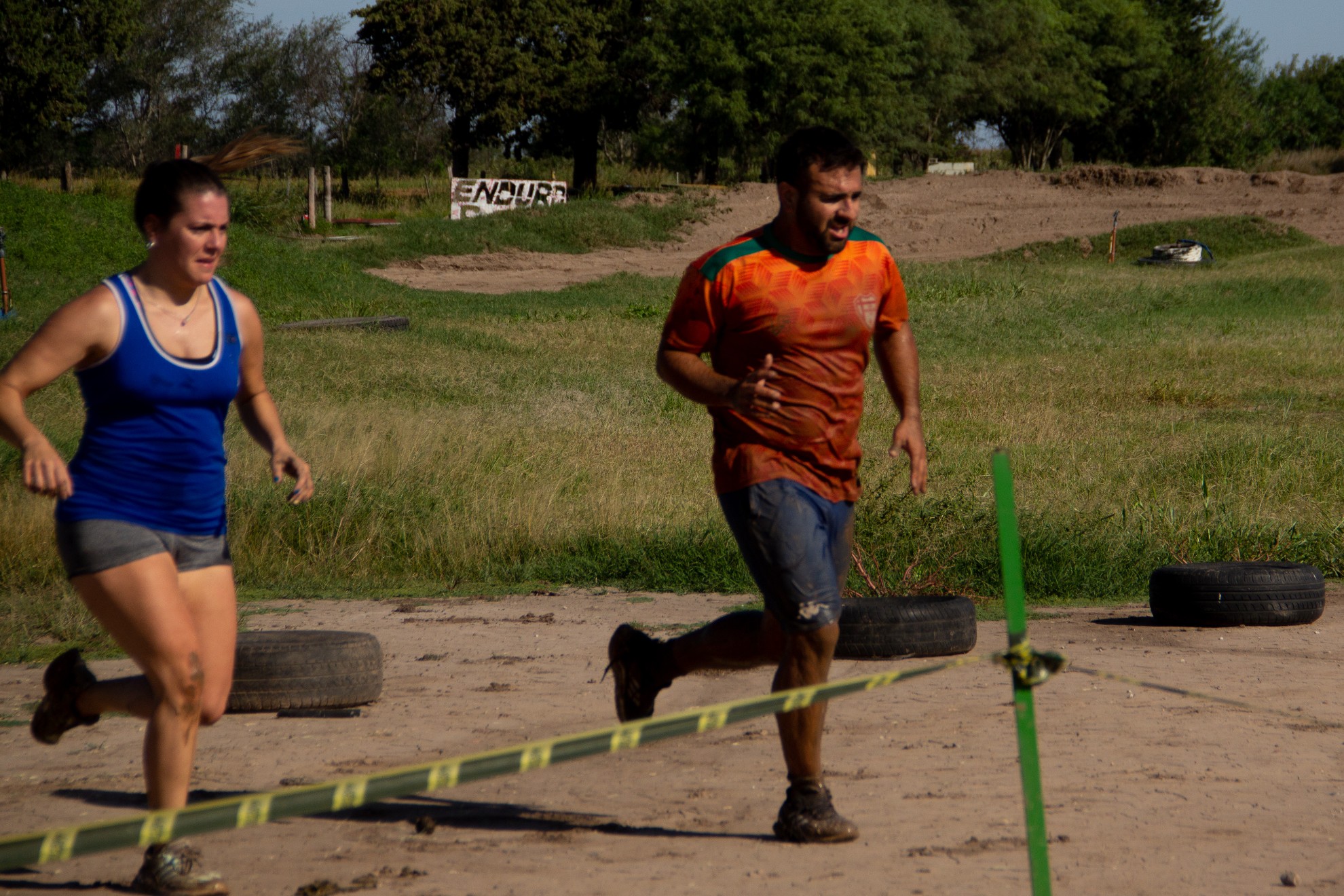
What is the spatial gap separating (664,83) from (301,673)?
4783 centimetres

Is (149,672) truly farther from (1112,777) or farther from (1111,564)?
(1111,564)

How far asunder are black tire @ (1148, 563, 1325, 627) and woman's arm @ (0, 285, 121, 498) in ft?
20.3

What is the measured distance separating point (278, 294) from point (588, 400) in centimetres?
1338

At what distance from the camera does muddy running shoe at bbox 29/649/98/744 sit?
426 centimetres

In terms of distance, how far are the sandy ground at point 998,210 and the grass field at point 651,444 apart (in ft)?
37.9

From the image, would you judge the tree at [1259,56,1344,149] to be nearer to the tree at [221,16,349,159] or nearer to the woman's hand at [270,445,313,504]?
the tree at [221,16,349,159]

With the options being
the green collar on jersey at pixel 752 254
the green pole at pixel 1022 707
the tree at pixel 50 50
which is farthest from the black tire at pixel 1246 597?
the tree at pixel 50 50

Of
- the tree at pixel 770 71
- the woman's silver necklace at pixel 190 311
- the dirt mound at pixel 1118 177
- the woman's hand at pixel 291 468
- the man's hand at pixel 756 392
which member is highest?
the tree at pixel 770 71

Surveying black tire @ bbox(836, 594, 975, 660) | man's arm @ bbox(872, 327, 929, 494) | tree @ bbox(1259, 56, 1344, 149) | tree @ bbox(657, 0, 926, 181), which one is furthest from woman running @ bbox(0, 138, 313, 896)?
tree @ bbox(1259, 56, 1344, 149)

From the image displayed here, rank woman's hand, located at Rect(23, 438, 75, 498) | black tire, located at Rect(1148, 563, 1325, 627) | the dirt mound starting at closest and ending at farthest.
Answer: woman's hand, located at Rect(23, 438, 75, 498), black tire, located at Rect(1148, 563, 1325, 627), the dirt mound

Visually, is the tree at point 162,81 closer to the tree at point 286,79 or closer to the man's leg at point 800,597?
the tree at point 286,79

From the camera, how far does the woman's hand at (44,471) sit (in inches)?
135

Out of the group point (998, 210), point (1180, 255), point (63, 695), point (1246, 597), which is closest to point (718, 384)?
point (63, 695)

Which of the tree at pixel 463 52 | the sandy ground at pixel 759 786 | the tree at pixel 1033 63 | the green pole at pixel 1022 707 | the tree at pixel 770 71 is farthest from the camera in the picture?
the tree at pixel 1033 63
